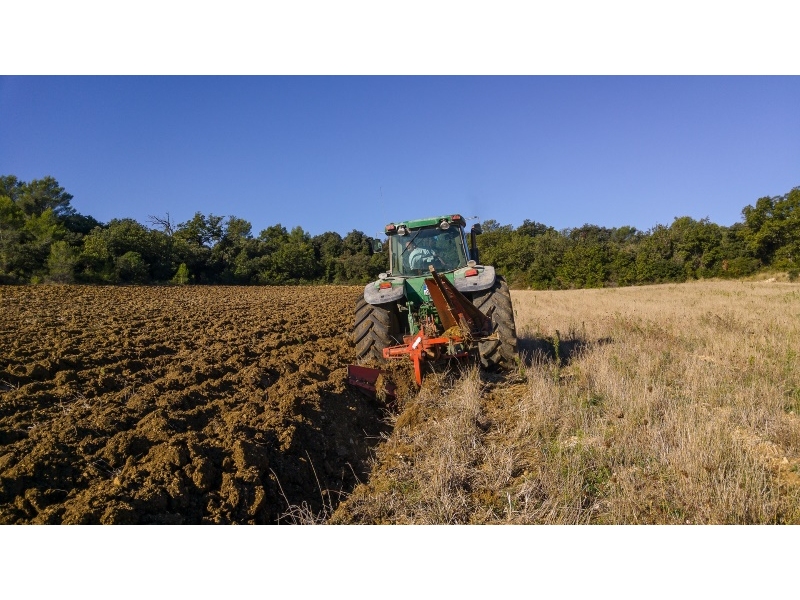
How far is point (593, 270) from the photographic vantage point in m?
→ 40.6

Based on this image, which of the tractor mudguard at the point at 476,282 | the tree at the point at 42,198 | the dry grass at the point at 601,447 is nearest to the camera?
the dry grass at the point at 601,447

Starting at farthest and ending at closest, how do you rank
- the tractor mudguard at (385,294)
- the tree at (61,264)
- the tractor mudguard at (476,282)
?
the tree at (61,264)
the tractor mudguard at (385,294)
the tractor mudguard at (476,282)

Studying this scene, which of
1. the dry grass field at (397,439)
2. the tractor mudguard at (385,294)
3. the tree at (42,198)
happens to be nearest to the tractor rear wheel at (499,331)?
the dry grass field at (397,439)

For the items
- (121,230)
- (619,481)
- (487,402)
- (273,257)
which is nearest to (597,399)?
(487,402)

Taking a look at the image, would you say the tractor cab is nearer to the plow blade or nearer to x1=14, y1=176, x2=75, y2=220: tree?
the plow blade

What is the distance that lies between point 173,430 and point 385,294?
313 centimetres

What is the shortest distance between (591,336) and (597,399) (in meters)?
4.75

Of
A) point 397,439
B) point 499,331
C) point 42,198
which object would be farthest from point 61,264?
point 397,439

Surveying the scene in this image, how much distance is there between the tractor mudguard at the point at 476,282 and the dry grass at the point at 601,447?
101 centimetres

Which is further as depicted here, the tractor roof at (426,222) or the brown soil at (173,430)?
the tractor roof at (426,222)

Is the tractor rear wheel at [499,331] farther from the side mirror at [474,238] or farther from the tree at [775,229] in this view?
the tree at [775,229]

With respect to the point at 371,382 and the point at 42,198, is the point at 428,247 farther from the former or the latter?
the point at 42,198

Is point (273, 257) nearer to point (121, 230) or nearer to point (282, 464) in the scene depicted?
point (121, 230)

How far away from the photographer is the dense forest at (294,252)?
27.6 metres
